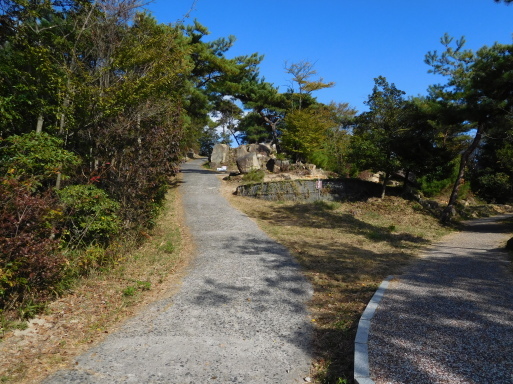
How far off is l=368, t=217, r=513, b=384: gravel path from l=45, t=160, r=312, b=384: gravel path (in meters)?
0.89

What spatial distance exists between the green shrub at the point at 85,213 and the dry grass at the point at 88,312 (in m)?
0.76

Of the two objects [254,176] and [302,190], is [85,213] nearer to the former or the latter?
[302,190]

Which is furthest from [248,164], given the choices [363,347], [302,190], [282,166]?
[363,347]

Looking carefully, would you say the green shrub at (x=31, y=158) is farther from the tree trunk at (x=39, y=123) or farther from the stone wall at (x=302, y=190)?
the stone wall at (x=302, y=190)

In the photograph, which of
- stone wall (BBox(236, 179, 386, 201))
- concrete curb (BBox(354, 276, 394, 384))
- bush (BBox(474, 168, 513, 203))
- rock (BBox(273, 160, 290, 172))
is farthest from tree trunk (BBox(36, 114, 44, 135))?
bush (BBox(474, 168, 513, 203))

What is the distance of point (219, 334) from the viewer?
443 centimetres

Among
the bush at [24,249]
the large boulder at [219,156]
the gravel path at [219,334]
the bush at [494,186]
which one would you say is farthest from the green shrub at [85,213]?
the bush at [494,186]

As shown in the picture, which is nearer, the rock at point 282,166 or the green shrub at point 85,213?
the green shrub at point 85,213

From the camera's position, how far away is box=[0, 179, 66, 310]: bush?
13.5 ft

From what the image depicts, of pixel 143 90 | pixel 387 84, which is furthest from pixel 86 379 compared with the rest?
pixel 387 84

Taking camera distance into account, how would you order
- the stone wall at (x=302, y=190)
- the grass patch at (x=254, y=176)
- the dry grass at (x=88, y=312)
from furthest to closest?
1. the grass patch at (x=254, y=176)
2. the stone wall at (x=302, y=190)
3. the dry grass at (x=88, y=312)

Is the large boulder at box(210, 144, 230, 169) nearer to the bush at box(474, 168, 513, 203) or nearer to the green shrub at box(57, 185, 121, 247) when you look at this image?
the bush at box(474, 168, 513, 203)

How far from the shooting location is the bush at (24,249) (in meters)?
4.11

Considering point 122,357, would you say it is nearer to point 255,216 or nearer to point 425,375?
point 425,375
